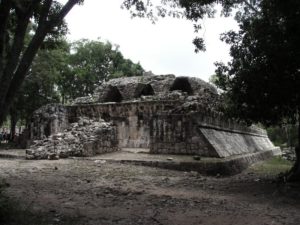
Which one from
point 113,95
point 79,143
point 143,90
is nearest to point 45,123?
point 79,143

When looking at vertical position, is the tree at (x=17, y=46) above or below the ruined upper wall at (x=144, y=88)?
below

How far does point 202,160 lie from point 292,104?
10.7 ft

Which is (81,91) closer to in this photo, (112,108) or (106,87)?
(106,87)

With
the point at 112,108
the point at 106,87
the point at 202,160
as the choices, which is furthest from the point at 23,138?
the point at 202,160

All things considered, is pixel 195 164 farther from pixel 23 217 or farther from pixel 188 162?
pixel 23 217

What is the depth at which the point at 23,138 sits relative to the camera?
18.0 meters

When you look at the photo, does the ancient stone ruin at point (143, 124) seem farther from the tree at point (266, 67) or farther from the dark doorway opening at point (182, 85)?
the tree at point (266, 67)

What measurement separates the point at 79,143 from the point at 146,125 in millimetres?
4165

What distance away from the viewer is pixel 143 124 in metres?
17.2

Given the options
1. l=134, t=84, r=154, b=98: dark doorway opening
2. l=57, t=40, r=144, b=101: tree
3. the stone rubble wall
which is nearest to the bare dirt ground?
the stone rubble wall

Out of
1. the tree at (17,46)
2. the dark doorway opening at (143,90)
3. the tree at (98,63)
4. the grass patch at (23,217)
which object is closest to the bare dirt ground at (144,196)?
the grass patch at (23,217)

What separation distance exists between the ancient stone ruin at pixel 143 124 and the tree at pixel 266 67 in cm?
305

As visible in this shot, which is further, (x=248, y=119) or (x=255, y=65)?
(x=248, y=119)

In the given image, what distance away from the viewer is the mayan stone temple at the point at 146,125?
→ 42.6ft
